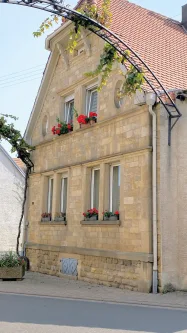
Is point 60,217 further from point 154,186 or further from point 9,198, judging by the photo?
point 9,198

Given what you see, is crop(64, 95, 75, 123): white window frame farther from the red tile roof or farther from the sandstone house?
the red tile roof

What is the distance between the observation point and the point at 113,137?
12703 mm

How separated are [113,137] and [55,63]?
535cm

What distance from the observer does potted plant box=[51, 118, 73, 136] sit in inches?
590

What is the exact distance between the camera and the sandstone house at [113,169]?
11.1 meters

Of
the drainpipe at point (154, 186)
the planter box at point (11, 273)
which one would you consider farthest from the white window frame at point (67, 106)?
the planter box at point (11, 273)

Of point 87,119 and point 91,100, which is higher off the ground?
point 91,100

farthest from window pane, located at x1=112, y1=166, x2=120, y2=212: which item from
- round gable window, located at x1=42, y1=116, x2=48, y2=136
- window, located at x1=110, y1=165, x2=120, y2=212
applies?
round gable window, located at x1=42, y1=116, x2=48, y2=136

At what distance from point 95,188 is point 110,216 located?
163 centimetres

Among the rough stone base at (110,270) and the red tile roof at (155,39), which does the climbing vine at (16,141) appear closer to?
the rough stone base at (110,270)

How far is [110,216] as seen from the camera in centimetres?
1227

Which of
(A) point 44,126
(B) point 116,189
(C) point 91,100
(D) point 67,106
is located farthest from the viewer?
(A) point 44,126

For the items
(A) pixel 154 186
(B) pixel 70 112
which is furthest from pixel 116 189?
(B) pixel 70 112

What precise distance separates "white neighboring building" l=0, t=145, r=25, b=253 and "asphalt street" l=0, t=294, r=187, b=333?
44.9 feet
